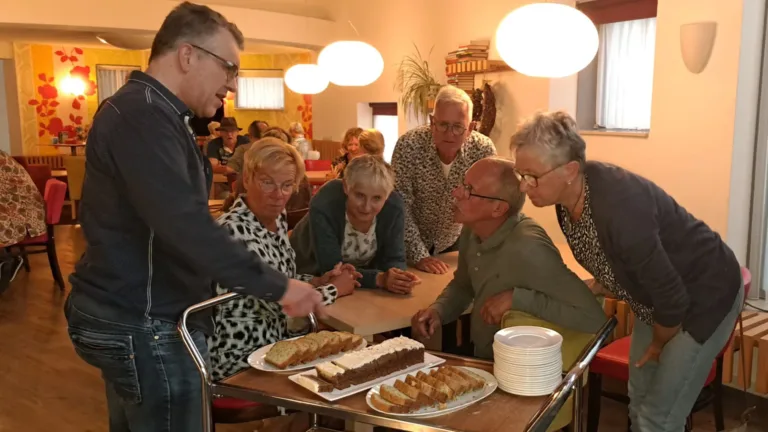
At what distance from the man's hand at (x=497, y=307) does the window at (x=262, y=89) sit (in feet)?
31.9

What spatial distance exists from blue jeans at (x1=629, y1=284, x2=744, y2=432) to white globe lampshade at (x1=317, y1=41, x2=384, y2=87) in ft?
11.7

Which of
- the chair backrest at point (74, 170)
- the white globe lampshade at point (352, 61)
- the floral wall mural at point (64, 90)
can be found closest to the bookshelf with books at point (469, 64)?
the white globe lampshade at point (352, 61)

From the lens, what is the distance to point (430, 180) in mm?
3305

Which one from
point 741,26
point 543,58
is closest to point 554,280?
point 543,58

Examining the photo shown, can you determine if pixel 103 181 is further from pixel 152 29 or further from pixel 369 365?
pixel 152 29

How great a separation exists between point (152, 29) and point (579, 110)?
467cm

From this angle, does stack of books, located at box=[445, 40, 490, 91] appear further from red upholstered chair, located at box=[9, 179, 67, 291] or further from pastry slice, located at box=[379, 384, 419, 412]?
pastry slice, located at box=[379, 384, 419, 412]

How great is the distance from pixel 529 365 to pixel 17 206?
5.08m

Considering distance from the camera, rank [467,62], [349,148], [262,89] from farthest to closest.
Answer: [262,89] < [349,148] < [467,62]

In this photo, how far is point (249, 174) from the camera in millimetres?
2359

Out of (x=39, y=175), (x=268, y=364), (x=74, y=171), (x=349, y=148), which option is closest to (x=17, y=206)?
(x=39, y=175)

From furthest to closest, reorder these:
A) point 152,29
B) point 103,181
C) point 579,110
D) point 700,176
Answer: point 152,29, point 579,110, point 700,176, point 103,181

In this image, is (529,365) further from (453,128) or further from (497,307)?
(453,128)

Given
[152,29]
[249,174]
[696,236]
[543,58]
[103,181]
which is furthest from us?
[152,29]
